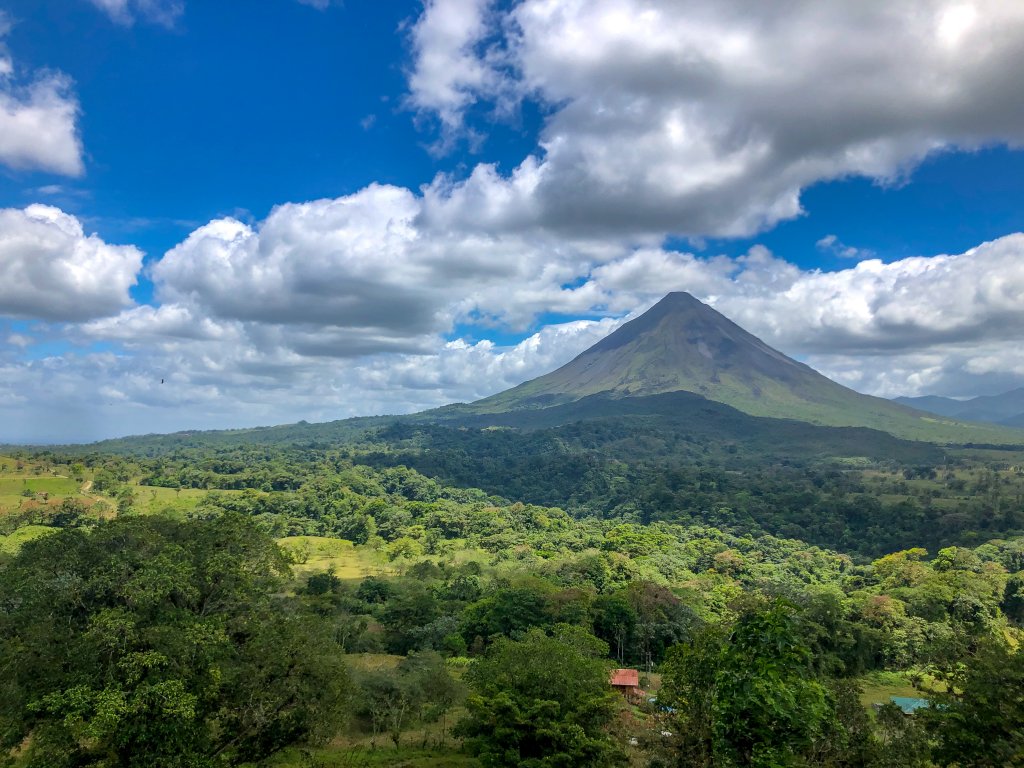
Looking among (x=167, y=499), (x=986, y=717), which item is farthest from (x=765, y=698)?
(x=167, y=499)

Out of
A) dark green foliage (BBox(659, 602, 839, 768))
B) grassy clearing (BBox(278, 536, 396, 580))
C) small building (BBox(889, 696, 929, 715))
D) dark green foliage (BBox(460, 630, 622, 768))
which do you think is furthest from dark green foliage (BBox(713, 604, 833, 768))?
grassy clearing (BBox(278, 536, 396, 580))

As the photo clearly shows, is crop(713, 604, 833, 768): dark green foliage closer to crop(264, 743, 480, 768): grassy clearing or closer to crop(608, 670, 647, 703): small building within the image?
crop(264, 743, 480, 768): grassy clearing

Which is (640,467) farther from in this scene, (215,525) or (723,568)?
(215,525)

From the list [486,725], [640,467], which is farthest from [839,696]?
[640,467]

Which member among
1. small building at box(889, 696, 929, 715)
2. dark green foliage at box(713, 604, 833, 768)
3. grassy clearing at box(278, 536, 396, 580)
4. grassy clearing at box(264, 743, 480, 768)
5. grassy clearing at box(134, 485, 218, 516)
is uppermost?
dark green foliage at box(713, 604, 833, 768)

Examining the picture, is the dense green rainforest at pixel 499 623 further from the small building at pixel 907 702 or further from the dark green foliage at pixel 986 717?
the small building at pixel 907 702

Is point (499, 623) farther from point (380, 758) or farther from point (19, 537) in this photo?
point (19, 537)
